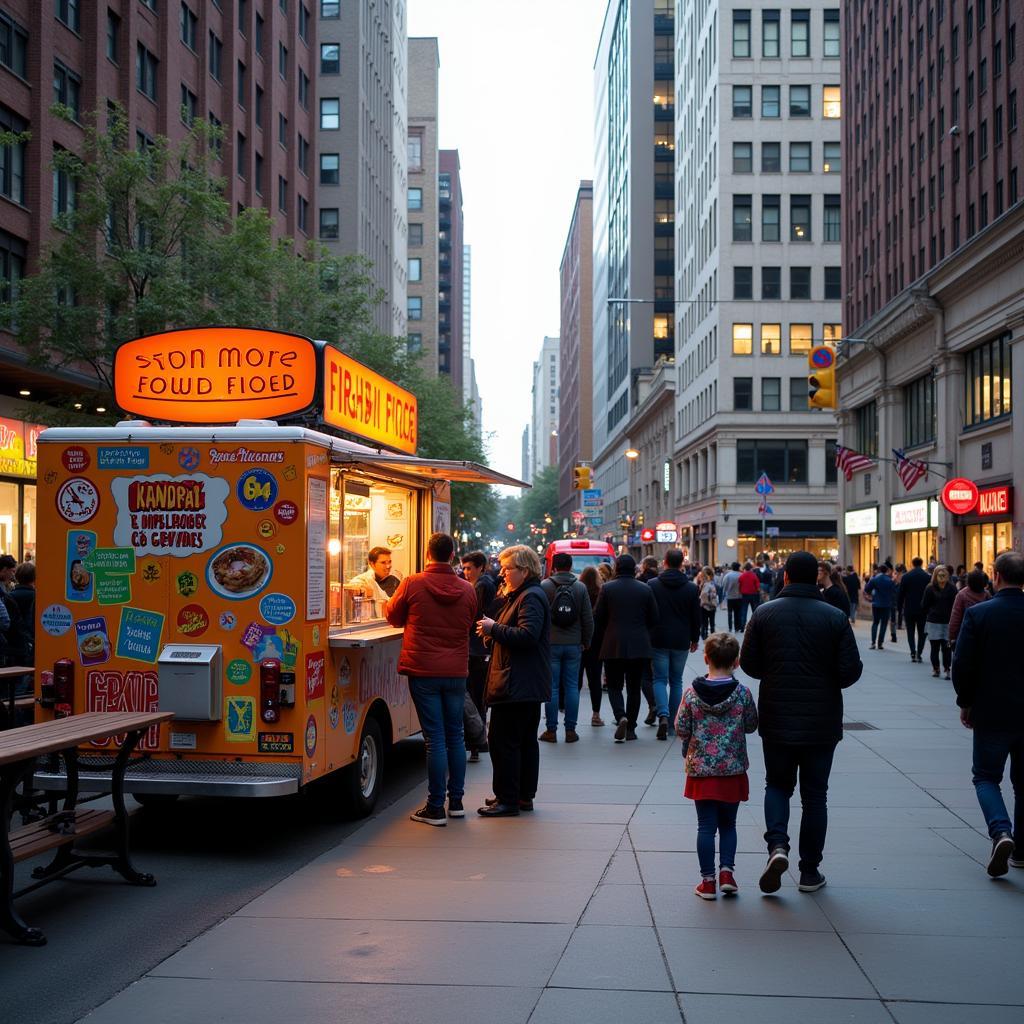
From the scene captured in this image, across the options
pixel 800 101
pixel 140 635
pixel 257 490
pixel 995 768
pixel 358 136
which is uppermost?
pixel 800 101

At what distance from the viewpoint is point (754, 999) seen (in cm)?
532

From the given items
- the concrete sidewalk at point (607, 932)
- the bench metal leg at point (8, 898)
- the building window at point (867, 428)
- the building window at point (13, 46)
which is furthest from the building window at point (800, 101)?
the bench metal leg at point (8, 898)

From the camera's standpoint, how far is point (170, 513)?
8.31 meters

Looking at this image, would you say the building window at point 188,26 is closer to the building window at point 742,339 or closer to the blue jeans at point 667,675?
the blue jeans at point 667,675

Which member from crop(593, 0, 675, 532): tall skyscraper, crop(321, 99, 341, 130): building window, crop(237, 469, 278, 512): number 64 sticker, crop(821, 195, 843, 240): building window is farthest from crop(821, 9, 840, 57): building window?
crop(237, 469, 278, 512): number 64 sticker

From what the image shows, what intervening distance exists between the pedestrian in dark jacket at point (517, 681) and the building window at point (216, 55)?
37.5 metres

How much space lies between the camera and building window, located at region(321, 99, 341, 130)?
222ft

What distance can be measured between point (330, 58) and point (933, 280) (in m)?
43.6

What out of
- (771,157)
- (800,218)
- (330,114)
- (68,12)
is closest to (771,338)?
(800,218)

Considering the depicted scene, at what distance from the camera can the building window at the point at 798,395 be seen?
67.2m

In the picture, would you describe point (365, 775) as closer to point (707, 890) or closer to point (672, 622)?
point (707, 890)

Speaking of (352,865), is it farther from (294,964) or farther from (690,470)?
(690,470)

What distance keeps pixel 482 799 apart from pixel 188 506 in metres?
3.67

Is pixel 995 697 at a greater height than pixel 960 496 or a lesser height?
lesser
